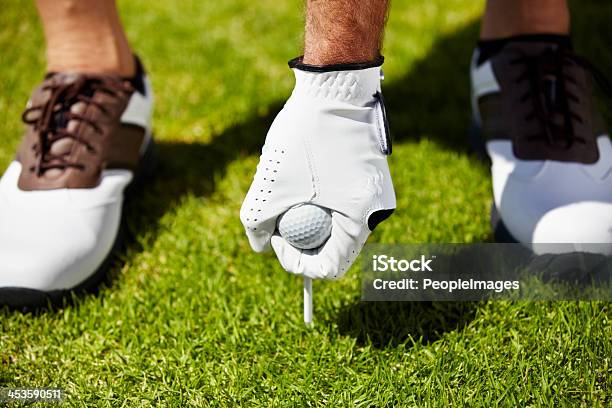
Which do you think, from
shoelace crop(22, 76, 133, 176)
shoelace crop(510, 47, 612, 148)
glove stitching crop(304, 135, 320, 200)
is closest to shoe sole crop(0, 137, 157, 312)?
shoelace crop(22, 76, 133, 176)

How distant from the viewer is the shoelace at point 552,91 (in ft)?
6.17

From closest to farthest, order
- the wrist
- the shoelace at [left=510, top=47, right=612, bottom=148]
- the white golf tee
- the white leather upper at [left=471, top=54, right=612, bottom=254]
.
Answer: the wrist → the white golf tee → the white leather upper at [left=471, top=54, right=612, bottom=254] → the shoelace at [left=510, top=47, right=612, bottom=148]

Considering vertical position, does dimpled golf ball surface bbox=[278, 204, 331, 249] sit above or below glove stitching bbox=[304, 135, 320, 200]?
below

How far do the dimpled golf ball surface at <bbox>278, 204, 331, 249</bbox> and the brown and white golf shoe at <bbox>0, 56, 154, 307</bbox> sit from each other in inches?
26.1

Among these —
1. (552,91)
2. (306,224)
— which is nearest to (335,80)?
(306,224)

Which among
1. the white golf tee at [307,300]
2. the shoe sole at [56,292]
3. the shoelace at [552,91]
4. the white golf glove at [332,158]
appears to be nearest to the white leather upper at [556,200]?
the shoelace at [552,91]

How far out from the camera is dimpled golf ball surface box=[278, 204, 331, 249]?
1.43 m

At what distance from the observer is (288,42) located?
3188mm

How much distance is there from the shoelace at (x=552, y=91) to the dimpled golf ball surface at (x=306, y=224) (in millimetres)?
796

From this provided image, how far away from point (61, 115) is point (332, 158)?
3.33 ft

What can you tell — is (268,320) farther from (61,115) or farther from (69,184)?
(61,115)

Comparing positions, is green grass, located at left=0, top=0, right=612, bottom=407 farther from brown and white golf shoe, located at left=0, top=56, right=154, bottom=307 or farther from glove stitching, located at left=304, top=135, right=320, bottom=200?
glove stitching, located at left=304, top=135, right=320, bottom=200

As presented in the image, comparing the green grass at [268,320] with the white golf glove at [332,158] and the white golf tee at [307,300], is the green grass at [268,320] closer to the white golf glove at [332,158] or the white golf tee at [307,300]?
the white golf tee at [307,300]

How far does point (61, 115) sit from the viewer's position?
6.56ft
